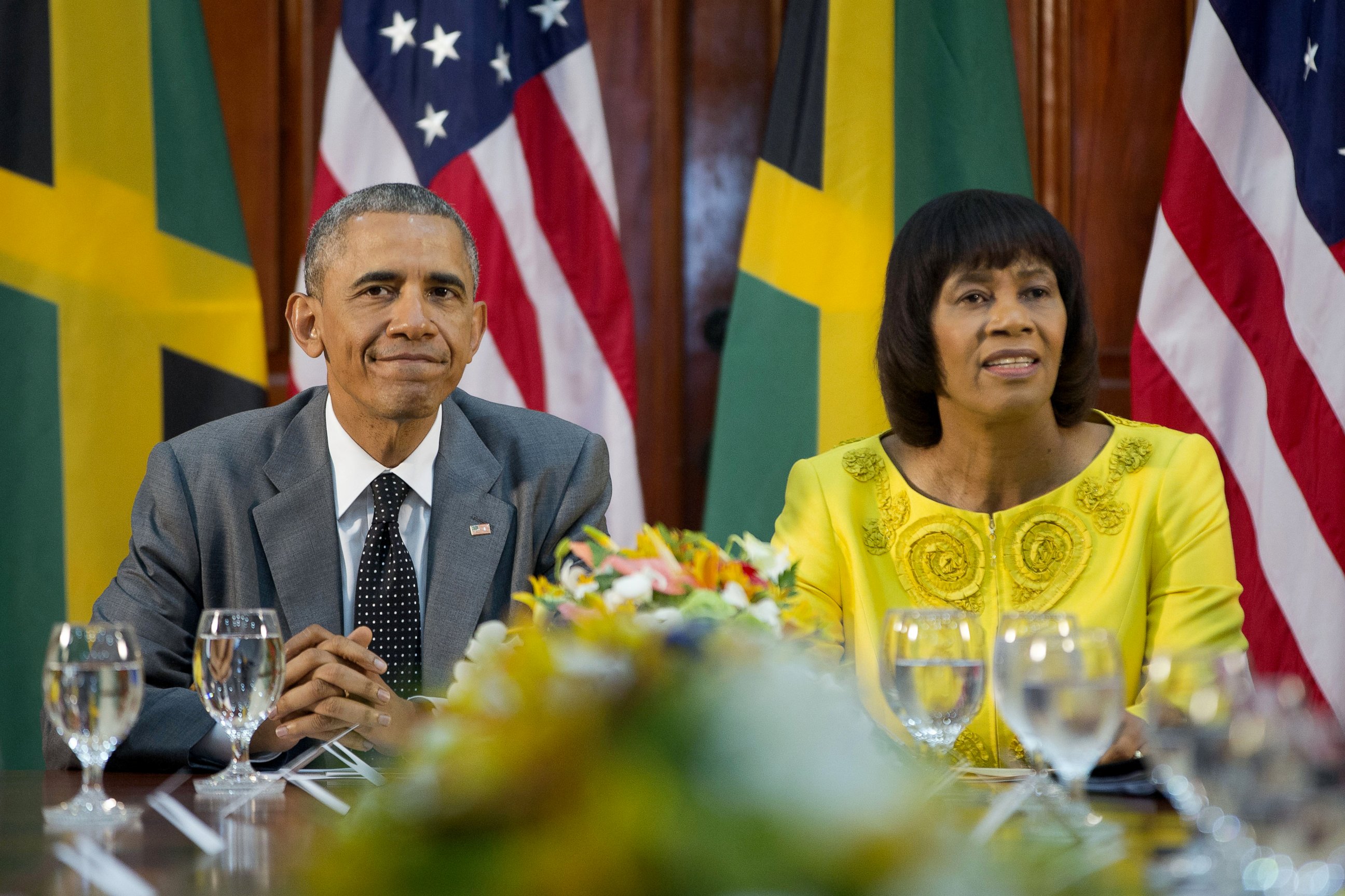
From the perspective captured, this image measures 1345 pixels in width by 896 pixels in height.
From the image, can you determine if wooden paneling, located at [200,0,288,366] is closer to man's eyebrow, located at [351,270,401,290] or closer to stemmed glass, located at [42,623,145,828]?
man's eyebrow, located at [351,270,401,290]

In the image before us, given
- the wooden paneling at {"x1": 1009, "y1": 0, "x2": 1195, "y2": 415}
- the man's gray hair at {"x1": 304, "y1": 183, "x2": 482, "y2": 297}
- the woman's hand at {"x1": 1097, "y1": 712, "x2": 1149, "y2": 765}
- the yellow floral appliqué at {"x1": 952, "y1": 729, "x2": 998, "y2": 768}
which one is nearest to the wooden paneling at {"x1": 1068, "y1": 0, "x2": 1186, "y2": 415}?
the wooden paneling at {"x1": 1009, "y1": 0, "x2": 1195, "y2": 415}

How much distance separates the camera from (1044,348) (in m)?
2.05

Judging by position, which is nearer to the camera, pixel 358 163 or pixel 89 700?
pixel 89 700

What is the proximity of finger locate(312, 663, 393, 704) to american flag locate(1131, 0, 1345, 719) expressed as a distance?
1903 mm

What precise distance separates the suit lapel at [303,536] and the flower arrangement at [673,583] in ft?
2.42

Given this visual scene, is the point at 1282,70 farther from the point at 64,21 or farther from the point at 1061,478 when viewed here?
the point at 64,21

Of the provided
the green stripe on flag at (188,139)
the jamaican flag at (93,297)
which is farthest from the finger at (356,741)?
the green stripe on flag at (188,139)

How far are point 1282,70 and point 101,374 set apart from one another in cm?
261

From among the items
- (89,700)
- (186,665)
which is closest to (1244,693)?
(89,700)

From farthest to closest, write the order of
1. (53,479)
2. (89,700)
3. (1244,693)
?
(53,479) < (89,700) < (1244,693)

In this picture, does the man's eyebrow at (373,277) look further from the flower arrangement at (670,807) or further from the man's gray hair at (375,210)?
the flower arrangement at (670,807)

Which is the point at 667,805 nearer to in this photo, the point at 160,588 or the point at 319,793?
the point at 319,793

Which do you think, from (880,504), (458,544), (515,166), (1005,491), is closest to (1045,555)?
(1005,491)

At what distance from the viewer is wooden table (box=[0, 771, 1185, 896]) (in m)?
0.96
